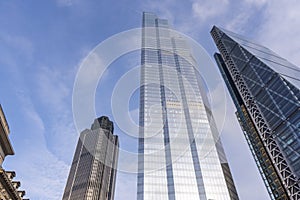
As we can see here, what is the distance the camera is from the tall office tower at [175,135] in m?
80.9

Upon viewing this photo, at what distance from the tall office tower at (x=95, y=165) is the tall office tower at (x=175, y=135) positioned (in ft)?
233

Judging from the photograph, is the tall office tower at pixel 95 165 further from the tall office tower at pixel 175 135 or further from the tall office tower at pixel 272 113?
the tall office tower at pixel 272 113

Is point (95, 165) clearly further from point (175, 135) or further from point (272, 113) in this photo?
point (272, 113)

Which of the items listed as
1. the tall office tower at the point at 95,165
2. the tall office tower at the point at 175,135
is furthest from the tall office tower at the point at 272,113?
the tall office tower at the point at 95,165

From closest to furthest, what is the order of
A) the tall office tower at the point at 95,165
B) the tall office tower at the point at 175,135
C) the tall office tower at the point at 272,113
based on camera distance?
the tall office tower at the point at 272,113
the tall office tower at the point at 175,135
the tall office tower at the point at 95,165

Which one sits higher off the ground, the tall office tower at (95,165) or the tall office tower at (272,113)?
the tall office tower at (95,165)

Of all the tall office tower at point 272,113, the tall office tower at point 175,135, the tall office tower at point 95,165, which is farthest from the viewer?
the tall office tower at point 95,165

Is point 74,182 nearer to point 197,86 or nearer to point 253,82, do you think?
point 197,86

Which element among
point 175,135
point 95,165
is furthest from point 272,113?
point 95,165

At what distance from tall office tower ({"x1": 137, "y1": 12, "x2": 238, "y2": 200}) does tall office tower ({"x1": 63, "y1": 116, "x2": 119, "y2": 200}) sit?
233 feet

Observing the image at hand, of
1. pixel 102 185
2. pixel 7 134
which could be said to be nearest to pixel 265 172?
pixel 7 134

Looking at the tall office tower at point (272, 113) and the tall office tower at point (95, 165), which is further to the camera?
the tall office tower at point (95, 165)

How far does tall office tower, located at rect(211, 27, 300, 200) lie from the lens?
5219 centimetres

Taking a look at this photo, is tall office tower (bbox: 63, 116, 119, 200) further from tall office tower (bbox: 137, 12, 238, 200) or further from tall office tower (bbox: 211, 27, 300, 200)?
tall office tower (bbox: 211, 27, 300, 200)
